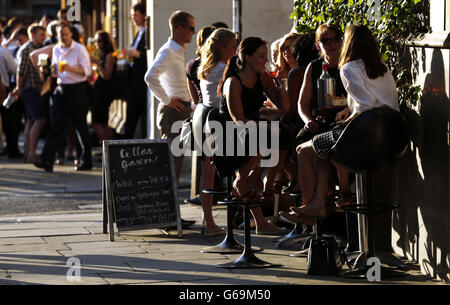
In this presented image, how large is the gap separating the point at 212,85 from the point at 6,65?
8.85 m

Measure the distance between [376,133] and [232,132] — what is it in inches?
54.3

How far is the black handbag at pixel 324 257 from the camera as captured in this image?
7.26 meters

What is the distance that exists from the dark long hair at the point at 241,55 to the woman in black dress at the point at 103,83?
7270 millimetres

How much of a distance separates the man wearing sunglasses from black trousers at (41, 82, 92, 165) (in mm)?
4747

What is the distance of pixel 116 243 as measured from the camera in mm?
8883

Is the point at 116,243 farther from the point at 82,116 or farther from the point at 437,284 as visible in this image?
the point at 82,116

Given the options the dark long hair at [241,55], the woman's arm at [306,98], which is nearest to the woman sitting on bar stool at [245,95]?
the dark long hair at [241,55]

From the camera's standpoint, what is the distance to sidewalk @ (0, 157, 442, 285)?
719 centimetres

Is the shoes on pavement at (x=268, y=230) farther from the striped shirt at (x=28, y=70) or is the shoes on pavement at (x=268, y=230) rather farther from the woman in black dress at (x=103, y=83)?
the striped shirt at (x=28, y=70)

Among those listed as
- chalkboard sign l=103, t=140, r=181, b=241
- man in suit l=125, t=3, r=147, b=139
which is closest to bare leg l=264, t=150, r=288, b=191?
chalkboard sign l=103, t=140, r=181, b=241

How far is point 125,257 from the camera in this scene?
26.7ft

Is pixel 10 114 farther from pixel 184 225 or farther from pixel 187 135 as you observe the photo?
pixel 187 135

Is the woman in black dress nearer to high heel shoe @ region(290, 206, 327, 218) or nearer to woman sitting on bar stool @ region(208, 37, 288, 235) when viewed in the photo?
woman sitting on bar stool @ region(208, 37, 288, 235)

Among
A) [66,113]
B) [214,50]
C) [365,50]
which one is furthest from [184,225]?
[66,113]
